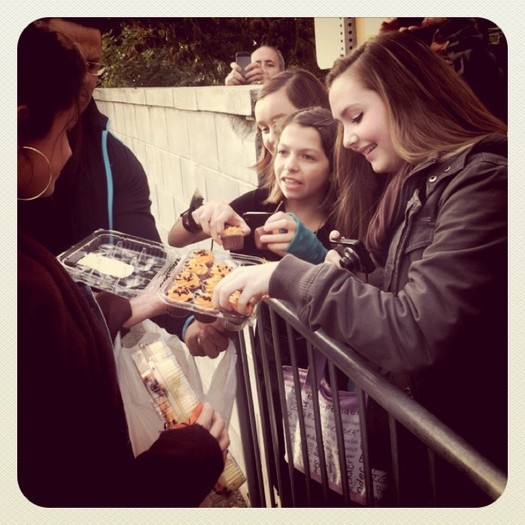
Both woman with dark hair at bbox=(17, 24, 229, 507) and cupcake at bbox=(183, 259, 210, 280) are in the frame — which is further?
cupcake at bbox=(183, 259, 210, 280)

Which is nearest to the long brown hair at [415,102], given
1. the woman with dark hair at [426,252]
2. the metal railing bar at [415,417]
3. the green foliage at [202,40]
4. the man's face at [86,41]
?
the woman with dark hair at [426,252]

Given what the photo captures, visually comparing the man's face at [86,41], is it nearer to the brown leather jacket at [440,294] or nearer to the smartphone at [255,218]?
the smartphone at [255,218]

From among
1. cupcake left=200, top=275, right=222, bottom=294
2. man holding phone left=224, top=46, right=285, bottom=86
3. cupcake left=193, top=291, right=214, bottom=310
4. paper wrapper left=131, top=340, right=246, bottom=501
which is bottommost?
paper wrapper left=131, top=340, right=246, bottom=501

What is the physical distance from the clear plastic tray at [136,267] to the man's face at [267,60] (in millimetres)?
444

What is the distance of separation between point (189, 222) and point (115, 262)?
0.68 ft

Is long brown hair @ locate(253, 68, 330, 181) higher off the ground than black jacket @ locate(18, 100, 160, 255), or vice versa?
long brown hair @ locate(253, 68, 330, 181)

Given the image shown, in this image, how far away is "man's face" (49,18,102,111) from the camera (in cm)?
125

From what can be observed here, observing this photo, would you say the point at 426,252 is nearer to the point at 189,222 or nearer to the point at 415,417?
the point at 415,417

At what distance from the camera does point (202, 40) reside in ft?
4.29

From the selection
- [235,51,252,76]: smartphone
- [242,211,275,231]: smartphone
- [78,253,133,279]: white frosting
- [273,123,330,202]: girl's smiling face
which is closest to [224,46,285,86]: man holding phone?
[235,51,252,76]: smartphone

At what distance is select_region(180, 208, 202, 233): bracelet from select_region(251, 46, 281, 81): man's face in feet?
1.23

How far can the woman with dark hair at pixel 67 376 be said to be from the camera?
118cm

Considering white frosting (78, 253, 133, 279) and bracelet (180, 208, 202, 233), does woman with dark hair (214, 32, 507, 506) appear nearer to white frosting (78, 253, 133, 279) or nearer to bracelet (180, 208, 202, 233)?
bracelet (180, 208, 202, 233)

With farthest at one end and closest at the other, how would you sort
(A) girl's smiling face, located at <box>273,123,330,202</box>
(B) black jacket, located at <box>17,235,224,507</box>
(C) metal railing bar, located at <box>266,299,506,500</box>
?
(A) girl's smiling face, located at <box>273,123,330,202</box>, (B) black jacket, located at <box>17,235,224,507</box>, (C) metal railing bar, located at <box>266,299,506,500</box>
